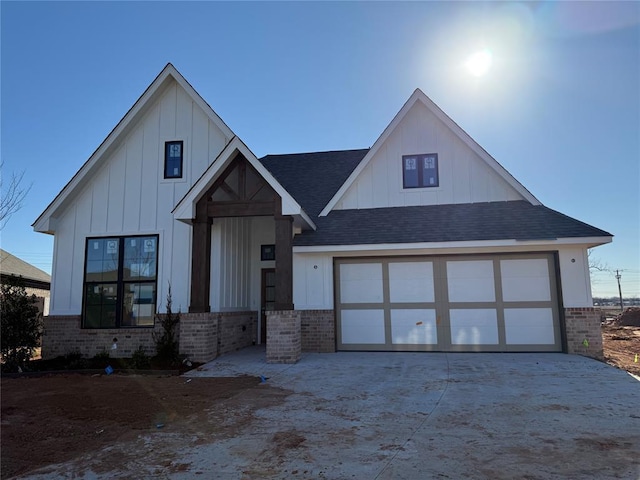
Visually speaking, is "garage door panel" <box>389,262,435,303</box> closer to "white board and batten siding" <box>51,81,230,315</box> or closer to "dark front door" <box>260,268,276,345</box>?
"dark front door" <box>260,268,276,345</box>

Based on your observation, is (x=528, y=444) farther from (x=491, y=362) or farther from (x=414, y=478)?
(x=491, y=362)

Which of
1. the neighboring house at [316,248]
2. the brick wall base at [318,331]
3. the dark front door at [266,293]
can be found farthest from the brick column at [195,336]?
the dark front door at [266,293]

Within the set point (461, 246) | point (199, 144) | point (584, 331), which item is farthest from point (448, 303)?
point (199, 144)

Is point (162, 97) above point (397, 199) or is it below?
above

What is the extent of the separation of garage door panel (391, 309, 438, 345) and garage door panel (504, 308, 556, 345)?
181 cm

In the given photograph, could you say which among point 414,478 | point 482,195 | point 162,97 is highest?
point 162,97

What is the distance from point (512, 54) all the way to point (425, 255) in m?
5.40

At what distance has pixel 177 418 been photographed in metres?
6.03

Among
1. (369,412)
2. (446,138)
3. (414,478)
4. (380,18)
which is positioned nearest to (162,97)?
(380,18)

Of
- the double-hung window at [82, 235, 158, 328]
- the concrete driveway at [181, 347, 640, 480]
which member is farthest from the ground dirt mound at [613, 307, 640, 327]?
the double-hung window at [82, 235, 158, 328]

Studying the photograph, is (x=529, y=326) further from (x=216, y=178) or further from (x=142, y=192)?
(x=142, y=192)

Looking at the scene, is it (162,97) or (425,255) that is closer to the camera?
(425,255)

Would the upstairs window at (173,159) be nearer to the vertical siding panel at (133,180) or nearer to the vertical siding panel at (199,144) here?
the vertical siding panel at (199,144)

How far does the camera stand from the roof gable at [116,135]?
11.8 metres
